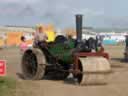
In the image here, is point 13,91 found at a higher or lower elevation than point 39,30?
lower

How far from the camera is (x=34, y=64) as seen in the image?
54.0 feet

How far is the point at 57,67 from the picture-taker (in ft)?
53.0

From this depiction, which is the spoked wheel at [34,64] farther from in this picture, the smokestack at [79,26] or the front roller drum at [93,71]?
the front roller drum at [93,71]

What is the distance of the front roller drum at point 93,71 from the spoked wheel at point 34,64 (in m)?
1.57

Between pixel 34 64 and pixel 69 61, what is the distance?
1.36 meters

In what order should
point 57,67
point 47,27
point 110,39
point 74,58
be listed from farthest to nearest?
point 110,39 < point 47,27 < point 57,67 < point 74,58

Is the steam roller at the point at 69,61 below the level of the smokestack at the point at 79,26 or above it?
below

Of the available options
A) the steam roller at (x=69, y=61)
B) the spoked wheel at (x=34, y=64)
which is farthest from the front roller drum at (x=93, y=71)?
the spoked wheel at (x=34, y=64)

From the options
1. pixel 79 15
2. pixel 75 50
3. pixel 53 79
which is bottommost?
pixel 53 79

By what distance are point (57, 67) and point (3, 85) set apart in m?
3.25

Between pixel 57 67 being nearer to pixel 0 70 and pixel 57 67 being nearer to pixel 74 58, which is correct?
pixel 74 58

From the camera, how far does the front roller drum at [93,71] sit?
1470 centimetres

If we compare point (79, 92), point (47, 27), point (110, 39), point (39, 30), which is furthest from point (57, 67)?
point (110, 39)

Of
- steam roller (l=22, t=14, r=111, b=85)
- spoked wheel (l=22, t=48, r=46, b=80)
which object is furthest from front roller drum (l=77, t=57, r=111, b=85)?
spoked wheel (l=22, t=48, r=46, b=80)
